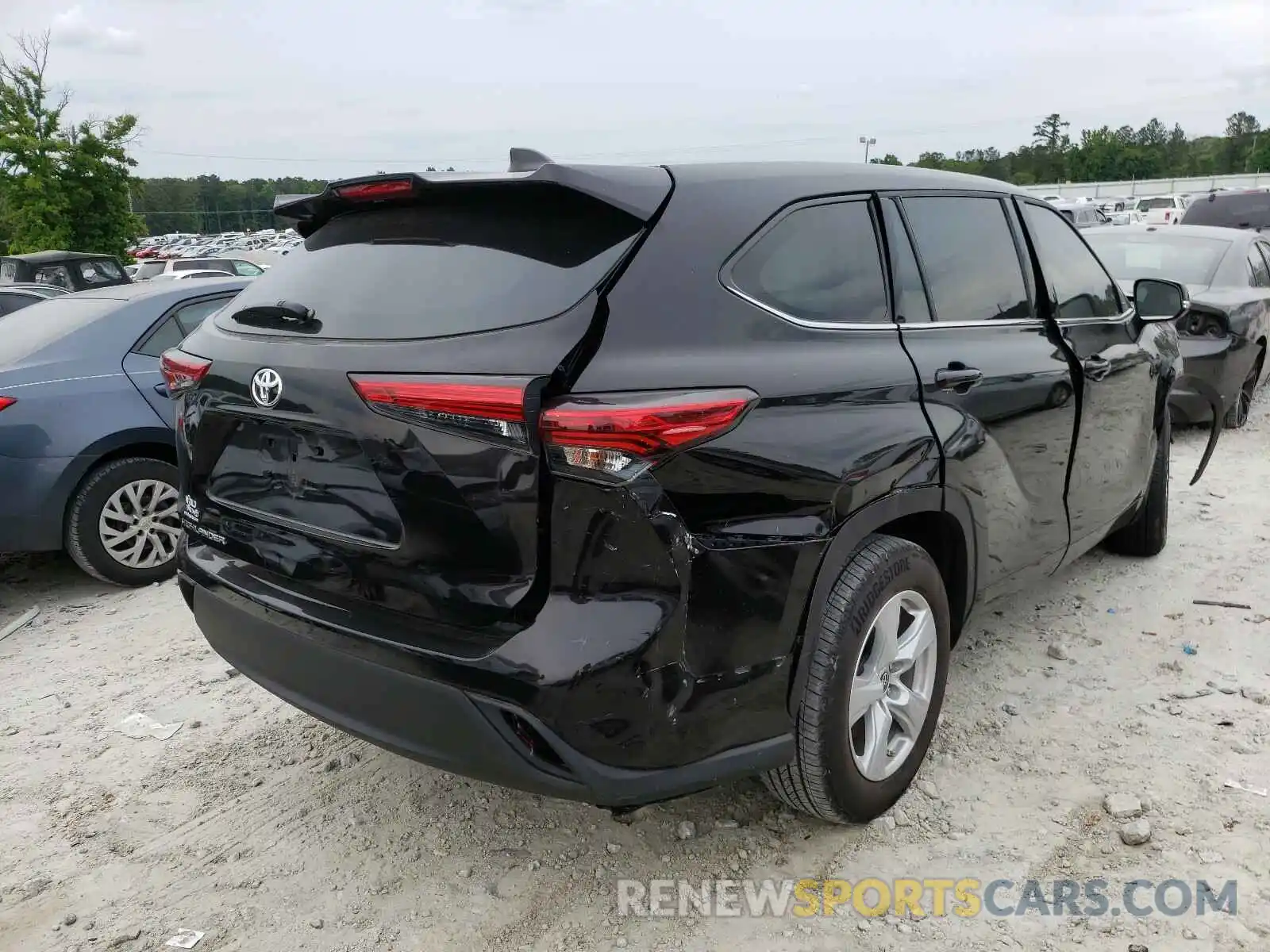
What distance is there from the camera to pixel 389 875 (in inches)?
106

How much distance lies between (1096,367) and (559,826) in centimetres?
256

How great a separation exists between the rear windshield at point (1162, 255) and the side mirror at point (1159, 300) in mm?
3697

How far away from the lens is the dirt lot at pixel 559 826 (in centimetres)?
248

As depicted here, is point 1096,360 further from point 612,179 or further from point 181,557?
point 181,557

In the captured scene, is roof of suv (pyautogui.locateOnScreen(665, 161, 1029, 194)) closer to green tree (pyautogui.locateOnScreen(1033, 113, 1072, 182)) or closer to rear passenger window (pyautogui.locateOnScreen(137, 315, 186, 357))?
rear passenger window (pyautogui.locateOnScreen(137, 315, 186, 357))

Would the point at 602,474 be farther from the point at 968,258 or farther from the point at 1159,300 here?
the point at 1159,300

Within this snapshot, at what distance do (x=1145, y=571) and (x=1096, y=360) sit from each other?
1.60 metres

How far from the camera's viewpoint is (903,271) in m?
2.92

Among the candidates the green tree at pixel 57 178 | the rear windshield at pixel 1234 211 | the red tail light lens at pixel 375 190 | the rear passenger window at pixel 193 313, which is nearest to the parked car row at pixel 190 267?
the green tree at pixel 57 178

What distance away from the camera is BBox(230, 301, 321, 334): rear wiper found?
2.49 meters

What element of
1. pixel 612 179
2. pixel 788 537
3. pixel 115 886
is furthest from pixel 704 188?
pixel 115 886

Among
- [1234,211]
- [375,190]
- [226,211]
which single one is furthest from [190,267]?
[226,211]

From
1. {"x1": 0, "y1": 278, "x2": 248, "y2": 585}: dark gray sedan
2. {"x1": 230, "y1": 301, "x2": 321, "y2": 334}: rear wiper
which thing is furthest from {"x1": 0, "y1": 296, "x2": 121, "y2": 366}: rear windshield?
{"x1": 230, "y1": 301, "x2": 321, "y2": 334}: rear wiper

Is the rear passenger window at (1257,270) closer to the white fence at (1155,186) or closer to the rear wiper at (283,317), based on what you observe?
the rear wiper at (283,317)
